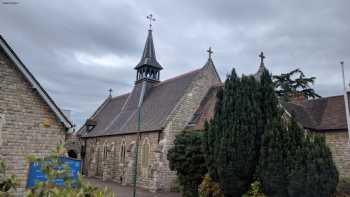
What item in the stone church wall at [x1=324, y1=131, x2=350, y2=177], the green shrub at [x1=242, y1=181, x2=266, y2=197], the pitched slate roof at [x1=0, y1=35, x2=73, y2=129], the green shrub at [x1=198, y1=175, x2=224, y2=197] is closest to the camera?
the pitched slate roof at [x1=0, y1=35, x2=73, y2=129]

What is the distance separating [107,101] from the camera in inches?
1435

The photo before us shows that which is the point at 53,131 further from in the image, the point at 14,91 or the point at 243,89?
the point at 243,89

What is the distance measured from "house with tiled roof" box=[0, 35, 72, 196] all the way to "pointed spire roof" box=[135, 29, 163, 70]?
53.5 feet

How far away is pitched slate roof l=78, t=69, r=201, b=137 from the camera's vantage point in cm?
2064

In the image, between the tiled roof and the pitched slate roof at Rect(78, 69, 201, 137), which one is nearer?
the tiled roof

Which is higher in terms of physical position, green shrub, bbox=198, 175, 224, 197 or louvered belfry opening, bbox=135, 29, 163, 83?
louvered belfry opening, bbox=135, 29, 163, 83

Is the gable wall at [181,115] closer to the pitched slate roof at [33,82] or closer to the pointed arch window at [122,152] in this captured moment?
the pointed arch window at [122,152]

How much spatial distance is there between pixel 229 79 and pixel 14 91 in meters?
9.18

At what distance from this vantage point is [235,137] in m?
11.6

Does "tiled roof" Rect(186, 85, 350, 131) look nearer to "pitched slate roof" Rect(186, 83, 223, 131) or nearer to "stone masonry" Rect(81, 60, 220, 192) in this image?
"pitched slate roof" Rect(186, 83, 223, 131)

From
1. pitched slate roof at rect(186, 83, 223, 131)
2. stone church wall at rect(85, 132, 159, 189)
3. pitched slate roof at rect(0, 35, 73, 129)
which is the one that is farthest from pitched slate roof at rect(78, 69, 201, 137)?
pitched slate roof at rect(0, 35, 73, 129)

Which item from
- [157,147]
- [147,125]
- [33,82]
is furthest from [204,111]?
[33,82]

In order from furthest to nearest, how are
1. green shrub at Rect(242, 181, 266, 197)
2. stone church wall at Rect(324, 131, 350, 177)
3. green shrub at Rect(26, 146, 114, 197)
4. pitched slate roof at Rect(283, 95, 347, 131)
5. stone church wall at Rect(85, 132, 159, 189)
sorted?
stone church wall at Rect(85, 132, 159, 189), pitched slate roof at Rect(283, 95, 347, 131), stone church wall at Rect(324, 131, 350, 177), green shrub at Rect(242, 181, 266, 197), green shrub at Rect(26, 146, 114, 197)

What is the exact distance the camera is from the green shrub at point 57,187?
8.96 ft
